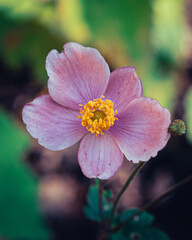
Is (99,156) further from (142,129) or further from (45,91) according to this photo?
(45,91)

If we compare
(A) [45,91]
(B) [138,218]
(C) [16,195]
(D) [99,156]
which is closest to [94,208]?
(B) [138,218]

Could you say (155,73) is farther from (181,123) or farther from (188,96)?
(181,123)

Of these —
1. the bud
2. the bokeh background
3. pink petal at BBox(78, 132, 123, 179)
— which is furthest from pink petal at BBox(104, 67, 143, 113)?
the bokeh background

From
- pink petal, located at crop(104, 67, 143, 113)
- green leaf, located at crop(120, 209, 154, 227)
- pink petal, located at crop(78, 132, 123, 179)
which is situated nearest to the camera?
pink petal, located at crop(78, 132, 123, 179)

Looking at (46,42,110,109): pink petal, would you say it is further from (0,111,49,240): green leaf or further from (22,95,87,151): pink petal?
(0,111,49,240): green leaf

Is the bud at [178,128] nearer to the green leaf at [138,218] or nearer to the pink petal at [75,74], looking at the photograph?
the pink petal at [75,74]

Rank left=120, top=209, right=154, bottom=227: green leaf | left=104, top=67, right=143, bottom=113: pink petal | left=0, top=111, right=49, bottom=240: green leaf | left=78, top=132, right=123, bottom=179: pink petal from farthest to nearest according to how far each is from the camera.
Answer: left=0, top=111, right=49, bottom=240: green leaf, left=120, top=209, right=154, bottom=227: green leaf, left=104, top=67, right=143, bottom=113: pink petal, left=78, top=132, right=123, bottom=179: pink petal

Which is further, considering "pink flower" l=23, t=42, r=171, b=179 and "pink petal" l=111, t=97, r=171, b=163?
"pink flower" l=23, t=42, r=171, b=179
